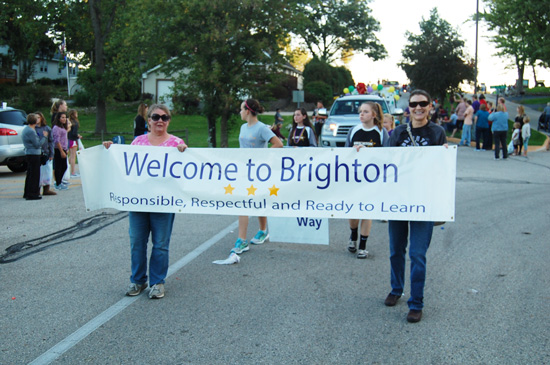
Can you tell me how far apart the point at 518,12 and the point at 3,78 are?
170ft

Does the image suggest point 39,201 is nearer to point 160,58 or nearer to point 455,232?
point 455,232

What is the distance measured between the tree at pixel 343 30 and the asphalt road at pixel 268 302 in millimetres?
72102

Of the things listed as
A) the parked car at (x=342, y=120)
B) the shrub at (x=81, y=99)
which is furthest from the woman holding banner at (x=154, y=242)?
the shrub at (x=81, y=99)

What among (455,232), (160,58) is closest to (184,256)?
(455,232)

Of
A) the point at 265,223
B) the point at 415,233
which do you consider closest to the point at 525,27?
the point at 265,223

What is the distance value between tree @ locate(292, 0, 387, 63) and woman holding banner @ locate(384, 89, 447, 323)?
2925 inches

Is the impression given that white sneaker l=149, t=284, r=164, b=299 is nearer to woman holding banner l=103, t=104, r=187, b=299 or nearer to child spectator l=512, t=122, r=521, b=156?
woman holding banner l=103, t=104, r=187, b=299

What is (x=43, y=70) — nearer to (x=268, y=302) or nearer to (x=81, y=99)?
(x=81, y=99)

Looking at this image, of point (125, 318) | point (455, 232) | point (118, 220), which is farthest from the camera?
point (118, 220)

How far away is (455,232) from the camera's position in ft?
28.8

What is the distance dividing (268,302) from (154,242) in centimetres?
124

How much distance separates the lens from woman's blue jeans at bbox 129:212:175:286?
5.59m

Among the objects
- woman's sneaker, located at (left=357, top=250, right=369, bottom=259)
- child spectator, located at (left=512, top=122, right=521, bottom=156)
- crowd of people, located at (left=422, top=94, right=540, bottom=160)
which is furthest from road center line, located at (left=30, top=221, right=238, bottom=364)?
child spectator, located at (left=512, top=122, right=521, bottom=156)

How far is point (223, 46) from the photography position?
23.0m
